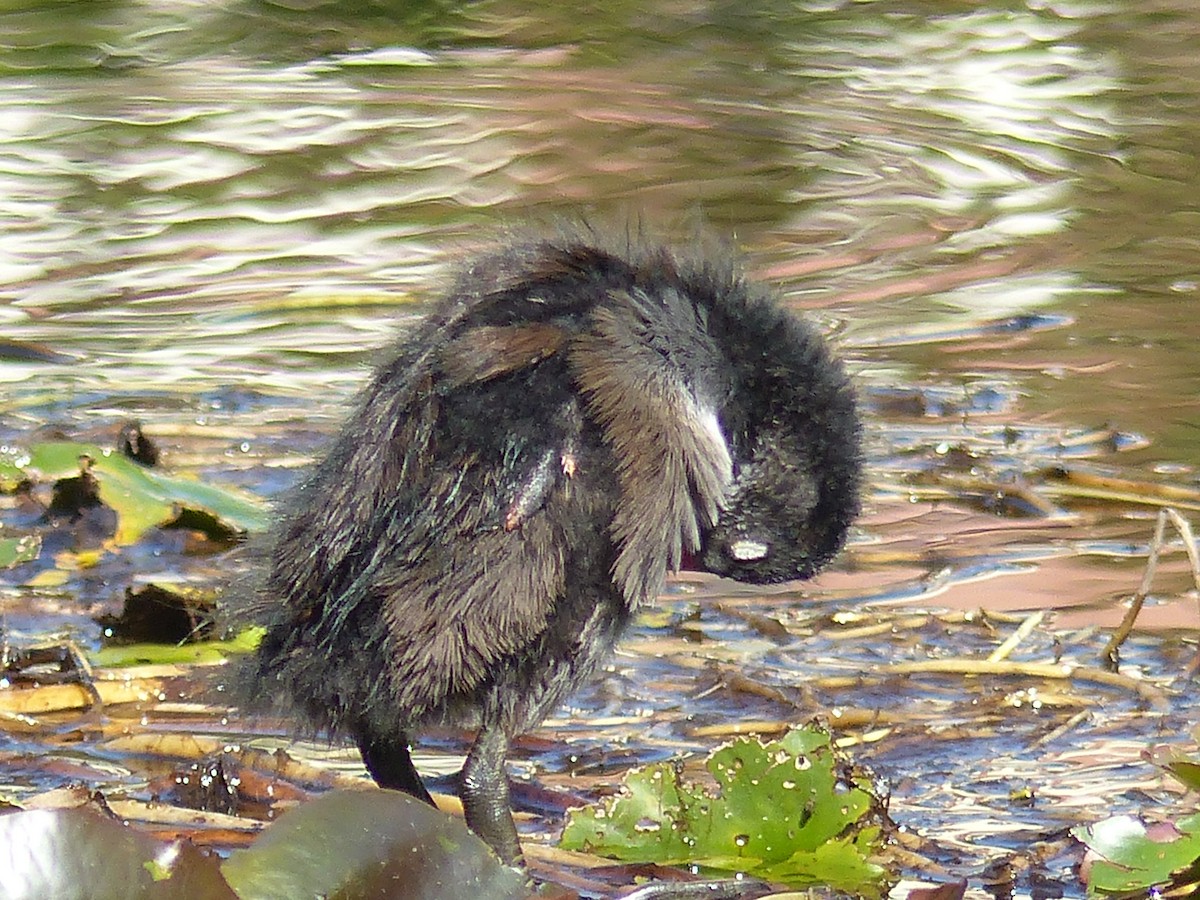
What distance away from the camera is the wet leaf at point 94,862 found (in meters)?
2.30

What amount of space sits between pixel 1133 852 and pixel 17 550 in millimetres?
2806

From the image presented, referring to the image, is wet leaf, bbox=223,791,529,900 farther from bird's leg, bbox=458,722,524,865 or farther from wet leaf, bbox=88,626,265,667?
wet leaf, bbox=88,626,265,667

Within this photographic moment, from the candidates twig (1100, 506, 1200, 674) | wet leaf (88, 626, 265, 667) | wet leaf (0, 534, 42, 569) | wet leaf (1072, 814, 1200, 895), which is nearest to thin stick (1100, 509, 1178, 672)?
twig (1100, 506, 1200, 674)

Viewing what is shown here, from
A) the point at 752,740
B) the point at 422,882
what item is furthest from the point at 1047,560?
the point at 422,882

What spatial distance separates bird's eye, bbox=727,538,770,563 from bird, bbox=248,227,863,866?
3.5 inches

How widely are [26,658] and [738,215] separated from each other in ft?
17.5

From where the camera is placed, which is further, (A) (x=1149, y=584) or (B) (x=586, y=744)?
(A) (x=1149, y=584)

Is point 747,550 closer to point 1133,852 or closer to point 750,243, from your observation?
point 1133,852

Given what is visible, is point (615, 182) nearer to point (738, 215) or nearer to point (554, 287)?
point (738, 215)

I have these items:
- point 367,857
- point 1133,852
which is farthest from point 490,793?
point 1133,852

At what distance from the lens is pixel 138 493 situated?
16.5 ft

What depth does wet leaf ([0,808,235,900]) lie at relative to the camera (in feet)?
7.54

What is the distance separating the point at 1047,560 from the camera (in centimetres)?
495

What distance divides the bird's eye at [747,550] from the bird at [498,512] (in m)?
0.09
